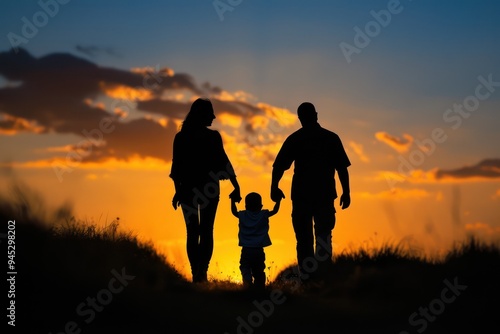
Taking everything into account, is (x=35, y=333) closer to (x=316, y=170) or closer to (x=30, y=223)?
(x=30, y=223)

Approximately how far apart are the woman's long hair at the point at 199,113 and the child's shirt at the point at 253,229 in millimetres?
1440

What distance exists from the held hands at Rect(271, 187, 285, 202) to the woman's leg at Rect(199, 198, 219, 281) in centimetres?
88

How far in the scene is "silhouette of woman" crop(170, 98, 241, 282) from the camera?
38.7ft

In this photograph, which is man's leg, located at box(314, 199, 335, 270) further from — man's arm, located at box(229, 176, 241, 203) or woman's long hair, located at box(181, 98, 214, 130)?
woman's long hair, located at box(181, 98, 214, 130)

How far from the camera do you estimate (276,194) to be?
→ 40.0ft

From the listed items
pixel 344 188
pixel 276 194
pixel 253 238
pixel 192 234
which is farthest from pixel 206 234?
pixel 344 188

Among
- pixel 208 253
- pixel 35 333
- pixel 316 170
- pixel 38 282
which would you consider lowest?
pixel 35 333

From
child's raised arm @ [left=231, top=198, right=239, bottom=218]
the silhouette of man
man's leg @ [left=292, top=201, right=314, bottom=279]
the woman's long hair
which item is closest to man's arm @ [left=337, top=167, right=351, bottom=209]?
the silhouette of man

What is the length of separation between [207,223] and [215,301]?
7.15ft

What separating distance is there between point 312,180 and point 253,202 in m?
0.89

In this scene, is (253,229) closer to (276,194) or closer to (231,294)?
(276,194)

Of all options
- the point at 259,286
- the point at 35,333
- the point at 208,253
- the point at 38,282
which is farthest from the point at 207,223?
the point at 35,333

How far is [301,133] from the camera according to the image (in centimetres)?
1203

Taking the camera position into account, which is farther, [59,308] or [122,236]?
[122,236]
